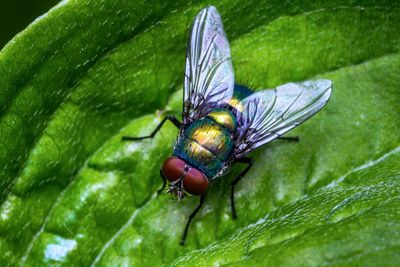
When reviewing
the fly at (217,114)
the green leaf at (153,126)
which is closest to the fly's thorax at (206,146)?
the fly at (217,114)

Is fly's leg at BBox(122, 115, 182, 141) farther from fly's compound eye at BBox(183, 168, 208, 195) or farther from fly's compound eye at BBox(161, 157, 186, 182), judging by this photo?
fly's compound eye at BBox(183, 168, 208, 195)

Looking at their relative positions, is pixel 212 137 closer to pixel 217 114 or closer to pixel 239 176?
pixel 217 114

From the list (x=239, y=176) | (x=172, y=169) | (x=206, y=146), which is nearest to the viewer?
(x=172, y=169)

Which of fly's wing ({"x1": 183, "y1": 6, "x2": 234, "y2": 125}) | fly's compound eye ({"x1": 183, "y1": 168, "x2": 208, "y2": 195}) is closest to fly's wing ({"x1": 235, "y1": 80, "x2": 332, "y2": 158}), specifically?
fly's wing ({"x1": 183, "y1": 6, "x2": 234, "y2": 125})

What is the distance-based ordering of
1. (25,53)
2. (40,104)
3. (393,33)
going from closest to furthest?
(25,53) < (40,104) < (393,33)

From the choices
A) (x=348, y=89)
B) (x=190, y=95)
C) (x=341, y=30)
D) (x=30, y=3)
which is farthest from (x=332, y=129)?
(x=30, y=3)

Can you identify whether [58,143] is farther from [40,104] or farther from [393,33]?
[393,33]

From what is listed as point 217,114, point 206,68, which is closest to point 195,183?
point 217,114
